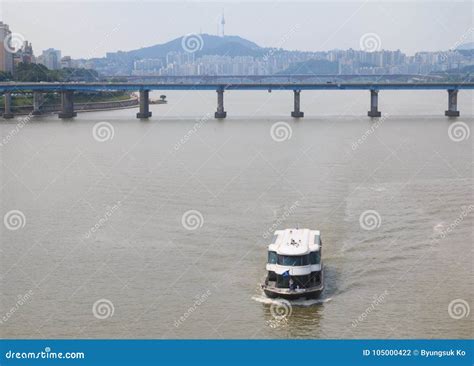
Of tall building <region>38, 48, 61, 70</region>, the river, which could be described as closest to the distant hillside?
tall building <region>38, 48, 61, 70</region>

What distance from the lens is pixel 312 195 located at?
15930mm

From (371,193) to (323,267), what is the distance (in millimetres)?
5822

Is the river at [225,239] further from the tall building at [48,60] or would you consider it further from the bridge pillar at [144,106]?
the tall building at [48,60]

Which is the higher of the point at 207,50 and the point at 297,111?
the point at 207,50

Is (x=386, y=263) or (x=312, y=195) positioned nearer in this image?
(x=386, y=263)

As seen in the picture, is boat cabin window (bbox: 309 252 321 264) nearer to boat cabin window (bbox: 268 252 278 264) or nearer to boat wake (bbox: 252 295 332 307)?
boat cabin window (bbox: 268 252 278 264)

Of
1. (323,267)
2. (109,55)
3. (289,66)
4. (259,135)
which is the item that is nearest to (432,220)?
(323,267)

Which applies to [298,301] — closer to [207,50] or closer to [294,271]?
[294,271]

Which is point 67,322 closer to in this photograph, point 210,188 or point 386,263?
point 386,263

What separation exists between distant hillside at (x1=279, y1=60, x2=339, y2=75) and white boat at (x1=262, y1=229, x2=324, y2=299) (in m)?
73.2

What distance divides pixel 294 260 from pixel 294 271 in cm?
16

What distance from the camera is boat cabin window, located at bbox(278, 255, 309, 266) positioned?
9.92m

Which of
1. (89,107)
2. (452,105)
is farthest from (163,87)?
(452,105)

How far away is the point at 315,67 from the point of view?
280 ft
